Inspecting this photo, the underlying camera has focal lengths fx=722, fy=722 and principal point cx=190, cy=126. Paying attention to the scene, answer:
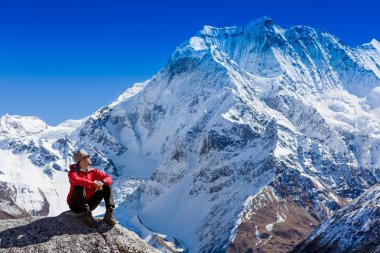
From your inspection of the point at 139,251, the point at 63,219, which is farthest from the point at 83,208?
the point at 139,251

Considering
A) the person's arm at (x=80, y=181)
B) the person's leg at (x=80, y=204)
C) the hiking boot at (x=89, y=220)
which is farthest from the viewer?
the person's arm at (x=80, y=181)

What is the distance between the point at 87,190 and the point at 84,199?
2.38 ft

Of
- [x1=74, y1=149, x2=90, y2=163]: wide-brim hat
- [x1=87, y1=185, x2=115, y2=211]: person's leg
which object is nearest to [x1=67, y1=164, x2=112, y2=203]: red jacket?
[x1=87, y1=185, x2=115, y2=211]: person's leg

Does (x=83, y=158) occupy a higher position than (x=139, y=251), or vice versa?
(x=83, y=158)

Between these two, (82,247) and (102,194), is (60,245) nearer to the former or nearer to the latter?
(82,247)

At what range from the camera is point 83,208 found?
26.6 meters

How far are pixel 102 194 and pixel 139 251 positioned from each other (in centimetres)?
263

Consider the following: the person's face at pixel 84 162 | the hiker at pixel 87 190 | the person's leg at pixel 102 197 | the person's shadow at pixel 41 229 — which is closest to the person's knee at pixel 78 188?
the hiker at pixel 87 190

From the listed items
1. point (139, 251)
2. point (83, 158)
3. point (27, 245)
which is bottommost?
point (139, 251)

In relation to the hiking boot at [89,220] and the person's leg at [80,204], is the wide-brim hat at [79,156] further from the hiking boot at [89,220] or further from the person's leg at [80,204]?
the hiking boot at [89,220]

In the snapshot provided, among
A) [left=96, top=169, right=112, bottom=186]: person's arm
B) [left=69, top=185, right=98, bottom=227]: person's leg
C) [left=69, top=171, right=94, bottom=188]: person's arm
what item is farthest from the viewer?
[left=96, top=169, right=112, bottom=186]: person's arm

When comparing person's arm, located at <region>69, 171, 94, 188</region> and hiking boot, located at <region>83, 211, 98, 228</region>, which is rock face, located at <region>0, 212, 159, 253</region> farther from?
person's arm, located at <region>69, 171, 94, 188</region>

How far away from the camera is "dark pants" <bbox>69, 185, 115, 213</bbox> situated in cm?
2664

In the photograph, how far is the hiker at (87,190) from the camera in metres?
26.6
